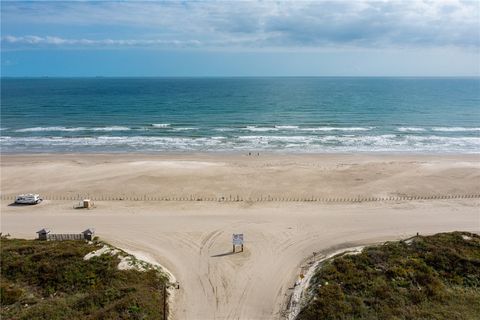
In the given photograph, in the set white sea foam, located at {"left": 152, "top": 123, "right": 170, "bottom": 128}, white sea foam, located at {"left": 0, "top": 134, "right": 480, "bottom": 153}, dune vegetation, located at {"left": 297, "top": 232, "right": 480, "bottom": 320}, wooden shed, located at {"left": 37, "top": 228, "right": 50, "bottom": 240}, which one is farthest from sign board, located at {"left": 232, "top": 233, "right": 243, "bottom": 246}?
white sea foam, located at {"left": 152, "top": 123, "right": 170, "bottom": 128}

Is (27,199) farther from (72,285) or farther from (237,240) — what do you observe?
(237,240)

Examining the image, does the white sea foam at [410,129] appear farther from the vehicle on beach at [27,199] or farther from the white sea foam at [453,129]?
the vehicle on beach at [27,199]

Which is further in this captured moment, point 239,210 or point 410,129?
point 410,129

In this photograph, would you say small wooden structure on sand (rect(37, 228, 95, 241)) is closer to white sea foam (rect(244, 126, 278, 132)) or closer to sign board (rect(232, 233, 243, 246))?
sign board (rect(232, 233, 243, 246))

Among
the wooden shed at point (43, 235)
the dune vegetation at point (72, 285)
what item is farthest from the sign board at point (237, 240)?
the wooden shed at point (43, 235)

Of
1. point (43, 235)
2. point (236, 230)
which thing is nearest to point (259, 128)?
point (236, 230)
